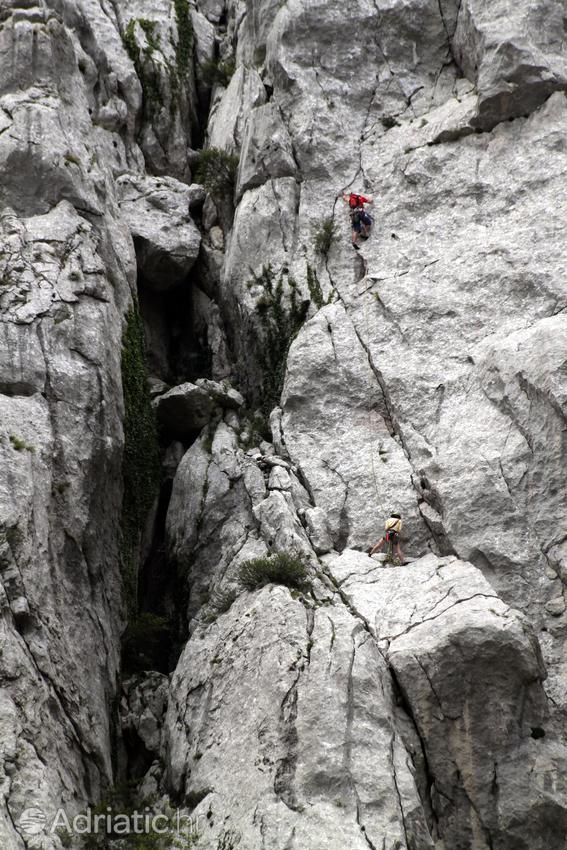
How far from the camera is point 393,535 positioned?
18453 mm

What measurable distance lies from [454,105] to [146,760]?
21580 millimetres

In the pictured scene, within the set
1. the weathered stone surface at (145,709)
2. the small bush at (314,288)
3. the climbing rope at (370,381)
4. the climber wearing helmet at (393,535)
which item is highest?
the small bush at (314,288)

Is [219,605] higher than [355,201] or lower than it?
lower

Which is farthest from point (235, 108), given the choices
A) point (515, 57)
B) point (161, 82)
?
point (515, 57)

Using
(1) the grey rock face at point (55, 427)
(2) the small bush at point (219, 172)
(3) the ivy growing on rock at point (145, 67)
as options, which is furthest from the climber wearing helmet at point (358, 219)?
(3) the ivy growing on rock at point (145, 67)

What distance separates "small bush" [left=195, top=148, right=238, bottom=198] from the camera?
92.6 ft

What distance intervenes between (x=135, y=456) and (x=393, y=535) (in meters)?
7.48

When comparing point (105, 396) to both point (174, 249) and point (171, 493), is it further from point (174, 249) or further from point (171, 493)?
point (174, 249)

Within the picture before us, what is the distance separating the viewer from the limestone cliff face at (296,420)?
1478 cm

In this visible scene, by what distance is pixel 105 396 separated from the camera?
65.3 feet

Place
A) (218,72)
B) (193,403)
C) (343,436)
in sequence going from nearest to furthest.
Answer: (343,436) < (193,403) < (218,72)

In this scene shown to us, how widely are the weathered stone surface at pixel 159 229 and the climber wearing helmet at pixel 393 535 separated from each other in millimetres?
12506

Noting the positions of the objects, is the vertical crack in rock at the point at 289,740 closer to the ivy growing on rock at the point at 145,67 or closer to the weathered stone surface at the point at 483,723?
the weathered stone surface at the point at 483,723

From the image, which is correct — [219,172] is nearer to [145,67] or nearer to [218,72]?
[145,67]
